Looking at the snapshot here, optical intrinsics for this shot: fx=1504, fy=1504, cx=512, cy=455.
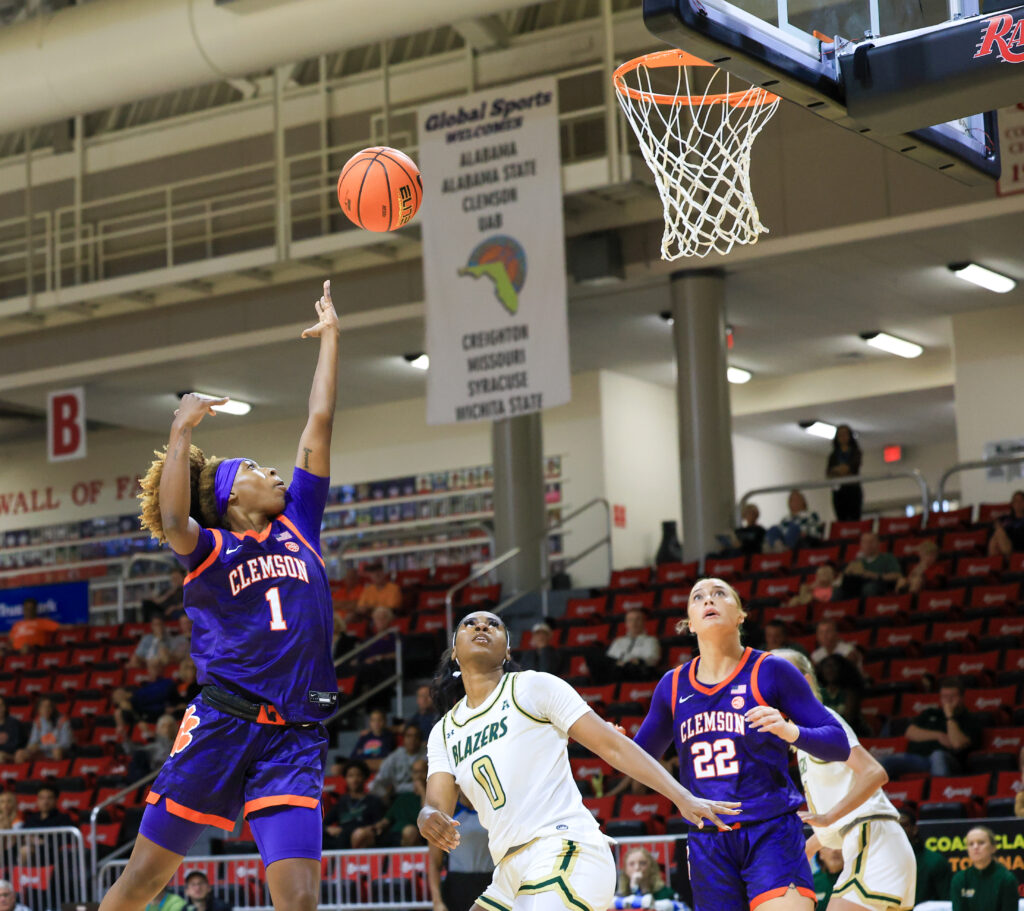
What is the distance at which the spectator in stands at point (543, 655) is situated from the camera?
44.2ft

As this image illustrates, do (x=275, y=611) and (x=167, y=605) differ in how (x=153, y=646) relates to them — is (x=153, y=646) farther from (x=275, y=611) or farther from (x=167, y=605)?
(x=275, y=611)

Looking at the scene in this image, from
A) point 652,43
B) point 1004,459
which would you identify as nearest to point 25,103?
point 652,43

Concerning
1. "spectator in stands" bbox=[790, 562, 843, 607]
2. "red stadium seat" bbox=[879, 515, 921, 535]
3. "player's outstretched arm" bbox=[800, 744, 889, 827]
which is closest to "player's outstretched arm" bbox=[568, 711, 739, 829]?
"player's outstretched arm" bbox=[800, 744, 889, 827]

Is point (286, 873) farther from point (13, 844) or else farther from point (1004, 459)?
point (1004, 459)

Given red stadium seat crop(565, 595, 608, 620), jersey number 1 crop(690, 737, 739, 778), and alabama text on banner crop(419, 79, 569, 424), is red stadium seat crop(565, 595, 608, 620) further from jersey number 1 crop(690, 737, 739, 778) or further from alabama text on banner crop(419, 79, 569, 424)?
jersey number 1 crop(690, 737, 739, 778)

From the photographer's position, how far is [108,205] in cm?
1980

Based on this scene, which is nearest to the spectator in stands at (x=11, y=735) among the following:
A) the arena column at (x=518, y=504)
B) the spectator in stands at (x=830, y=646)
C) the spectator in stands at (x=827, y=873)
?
the arena column at (x=518, y=504)

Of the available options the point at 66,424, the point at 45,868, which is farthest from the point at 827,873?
the point at 66,424

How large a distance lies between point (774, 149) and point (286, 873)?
41.5ft

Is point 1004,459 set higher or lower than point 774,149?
lower

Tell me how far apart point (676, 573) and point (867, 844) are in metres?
9.22

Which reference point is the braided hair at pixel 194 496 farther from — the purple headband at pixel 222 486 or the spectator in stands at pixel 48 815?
the spectator in stands at pixel 48 815

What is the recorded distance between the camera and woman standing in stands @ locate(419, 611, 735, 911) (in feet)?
14.3

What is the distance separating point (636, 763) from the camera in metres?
4.32
